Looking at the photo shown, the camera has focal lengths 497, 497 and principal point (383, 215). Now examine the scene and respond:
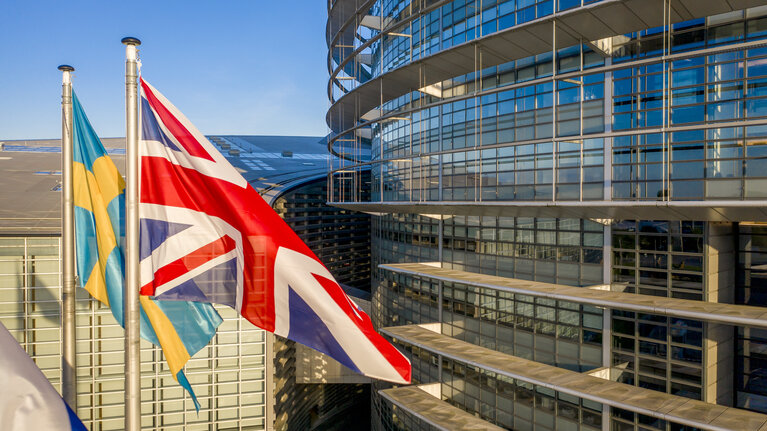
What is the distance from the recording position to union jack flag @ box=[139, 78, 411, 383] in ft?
24.0

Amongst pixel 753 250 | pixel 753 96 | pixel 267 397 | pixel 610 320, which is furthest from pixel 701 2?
pixel 267 397

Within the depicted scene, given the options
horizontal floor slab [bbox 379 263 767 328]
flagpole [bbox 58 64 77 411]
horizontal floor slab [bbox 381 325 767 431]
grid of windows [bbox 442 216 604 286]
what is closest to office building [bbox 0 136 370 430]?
horizontal floor slab [bbox 381 325 767 431]

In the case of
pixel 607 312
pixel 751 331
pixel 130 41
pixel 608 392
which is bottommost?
pixel 608 392

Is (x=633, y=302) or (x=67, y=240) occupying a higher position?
(x=67, y=240)

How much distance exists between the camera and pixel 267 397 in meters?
27.6

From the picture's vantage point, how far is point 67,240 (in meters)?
8.04

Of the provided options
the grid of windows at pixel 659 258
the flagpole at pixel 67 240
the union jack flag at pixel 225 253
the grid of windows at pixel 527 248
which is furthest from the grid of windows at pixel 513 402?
the flagpole at pixel 67 240

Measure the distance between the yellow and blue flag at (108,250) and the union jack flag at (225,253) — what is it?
2.97 ft

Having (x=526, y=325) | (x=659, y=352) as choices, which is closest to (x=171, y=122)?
(x=659, y=352)

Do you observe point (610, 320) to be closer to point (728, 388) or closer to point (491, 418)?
point (728, 388)

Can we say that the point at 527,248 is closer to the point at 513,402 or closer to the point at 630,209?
the point at 630,209

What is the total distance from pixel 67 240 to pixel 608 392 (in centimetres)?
1527

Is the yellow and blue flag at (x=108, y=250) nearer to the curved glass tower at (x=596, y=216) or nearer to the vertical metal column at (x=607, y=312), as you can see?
the curved glass tower at (x=596, y=216)

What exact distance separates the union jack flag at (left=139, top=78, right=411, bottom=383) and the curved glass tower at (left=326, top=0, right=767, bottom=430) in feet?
31.7
